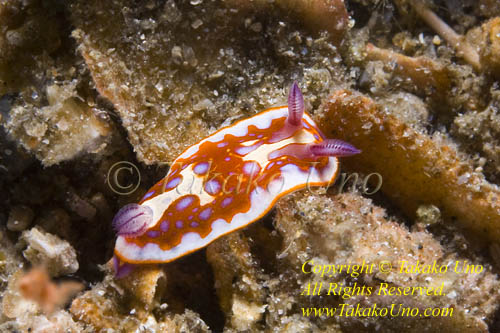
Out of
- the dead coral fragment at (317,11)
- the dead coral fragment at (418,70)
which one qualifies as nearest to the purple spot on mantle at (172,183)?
the dead coral fragment at (317,11)

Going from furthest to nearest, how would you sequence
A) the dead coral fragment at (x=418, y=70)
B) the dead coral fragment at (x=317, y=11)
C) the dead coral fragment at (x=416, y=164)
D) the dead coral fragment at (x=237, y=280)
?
the dead coral fragment at (x=418, y=70), the dead coral fragment at (x=317, y=11), the dead coral fragment at (x=416, y=164), the dead coral fragment at (x=237, y=280)

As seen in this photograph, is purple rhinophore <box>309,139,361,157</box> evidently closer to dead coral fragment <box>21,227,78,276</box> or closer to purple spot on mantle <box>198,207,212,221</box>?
purple spot on mantle <box>198,207,212,221</box>

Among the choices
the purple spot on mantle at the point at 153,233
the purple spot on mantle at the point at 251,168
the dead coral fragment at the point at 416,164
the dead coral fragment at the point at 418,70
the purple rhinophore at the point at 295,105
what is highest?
the dead coral fragment at the point at 418,70

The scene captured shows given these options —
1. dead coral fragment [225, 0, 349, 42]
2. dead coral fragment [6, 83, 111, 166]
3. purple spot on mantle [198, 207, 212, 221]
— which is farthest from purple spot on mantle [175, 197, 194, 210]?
dead coral fragment [225, 0, 349, 42]

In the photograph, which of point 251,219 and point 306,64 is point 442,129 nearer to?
point 306,64

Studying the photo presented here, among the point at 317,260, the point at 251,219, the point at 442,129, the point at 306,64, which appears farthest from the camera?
the point at 442,129

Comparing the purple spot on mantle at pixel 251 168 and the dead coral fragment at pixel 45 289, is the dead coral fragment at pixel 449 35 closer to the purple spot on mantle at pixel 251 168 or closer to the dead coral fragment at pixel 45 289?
the purple spot on mantle at pixel 251 168

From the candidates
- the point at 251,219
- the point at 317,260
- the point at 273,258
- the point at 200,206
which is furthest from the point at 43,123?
the point at 317,260
